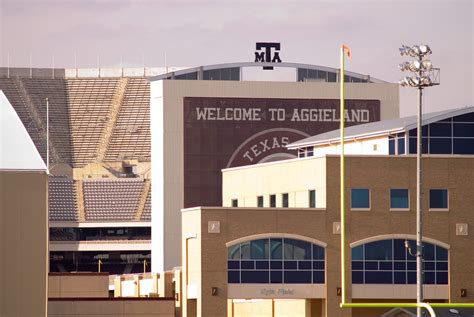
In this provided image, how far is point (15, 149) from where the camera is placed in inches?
1796

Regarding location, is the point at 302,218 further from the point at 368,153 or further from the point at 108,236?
the point at 108,236

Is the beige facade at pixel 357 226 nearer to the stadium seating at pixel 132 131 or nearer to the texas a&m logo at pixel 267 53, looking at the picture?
the texas a&m logo at pixel 267 53

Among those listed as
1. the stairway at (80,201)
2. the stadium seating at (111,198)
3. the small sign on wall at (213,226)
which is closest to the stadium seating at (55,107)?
the stairway at (80,201)

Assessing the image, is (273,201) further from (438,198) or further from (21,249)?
(21,249)

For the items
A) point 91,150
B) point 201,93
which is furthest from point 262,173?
point 91,150

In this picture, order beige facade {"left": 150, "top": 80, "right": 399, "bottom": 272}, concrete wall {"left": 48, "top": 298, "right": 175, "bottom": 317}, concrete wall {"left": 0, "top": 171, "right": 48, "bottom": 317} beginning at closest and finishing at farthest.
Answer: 1. concrete wall {"left": 0, "top": 171, "right": 48, "bottom": 317}
2. concrete wall {"left": 48, "top": 298, "right": 175, "bottom": 317}
3. beige facade {"left": 150, "top": 80, "right": 399, "bottom": 272}

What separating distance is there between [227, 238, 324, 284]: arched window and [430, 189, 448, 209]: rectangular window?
17.2 ft

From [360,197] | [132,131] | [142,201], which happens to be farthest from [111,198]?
[360,197]

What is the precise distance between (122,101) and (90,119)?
3659 mm

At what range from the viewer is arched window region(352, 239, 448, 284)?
6594 centimetres

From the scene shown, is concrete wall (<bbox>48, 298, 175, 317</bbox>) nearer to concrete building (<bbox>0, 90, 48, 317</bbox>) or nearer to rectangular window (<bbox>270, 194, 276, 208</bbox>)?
rectangular window (<bbox>270, 194, 276, 208</bbox>)

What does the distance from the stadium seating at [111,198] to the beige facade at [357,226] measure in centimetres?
7020

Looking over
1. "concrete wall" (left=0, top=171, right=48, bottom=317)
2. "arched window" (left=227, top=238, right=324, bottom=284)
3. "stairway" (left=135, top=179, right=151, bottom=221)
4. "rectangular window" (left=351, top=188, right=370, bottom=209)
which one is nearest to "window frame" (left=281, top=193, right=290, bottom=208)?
"arched window" (left=227, top=238, right=324, bottom=284)

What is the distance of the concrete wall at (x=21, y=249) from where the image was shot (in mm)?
43812
